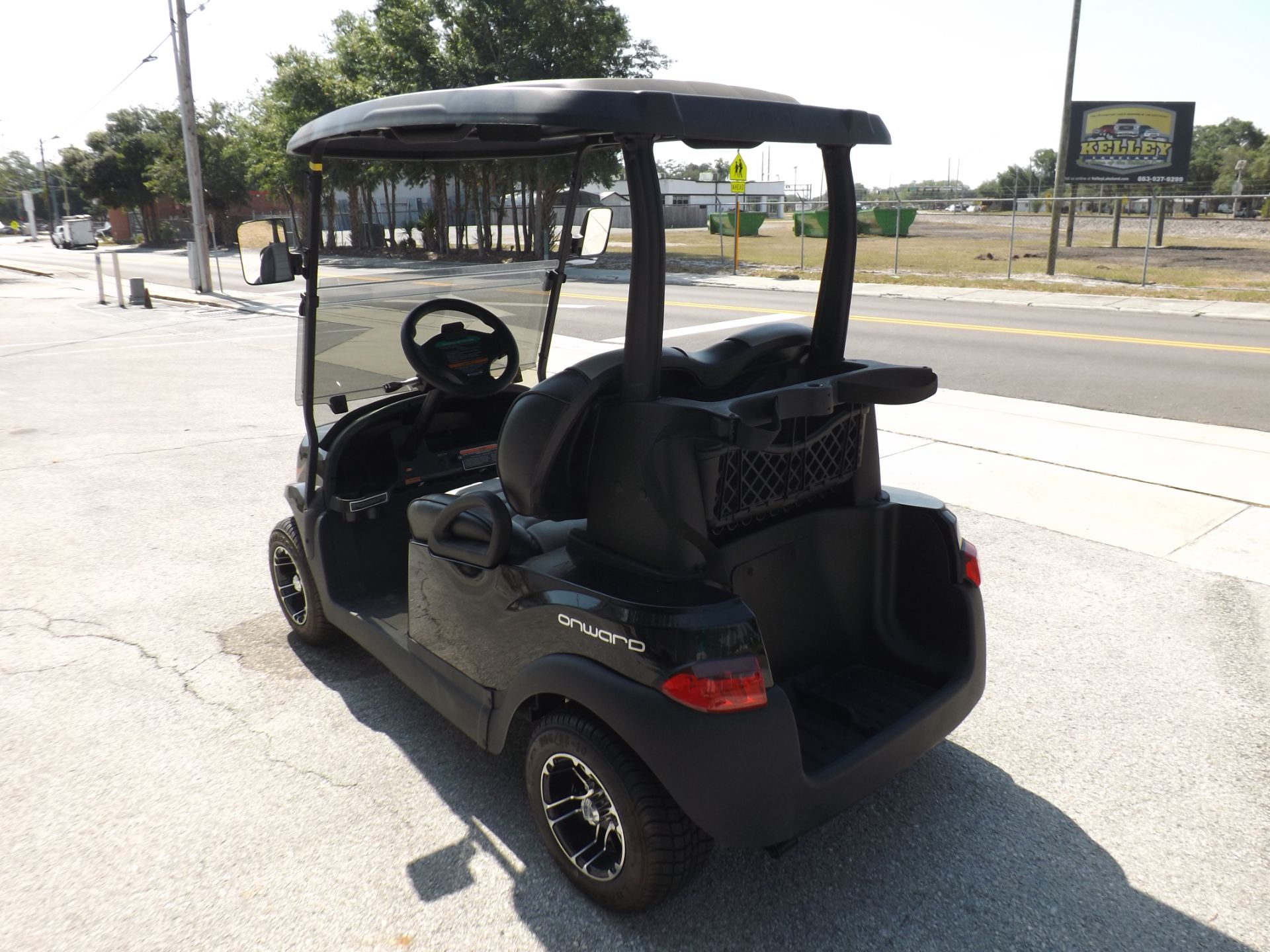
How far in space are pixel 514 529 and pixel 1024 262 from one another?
2926 cm

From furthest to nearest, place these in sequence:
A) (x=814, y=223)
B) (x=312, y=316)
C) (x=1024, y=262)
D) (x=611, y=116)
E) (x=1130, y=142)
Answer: (x=814, y=223) < (x=1024, y=262) < (x=1130, y=142) < (x=312, y=316) < (x=611, y=116)

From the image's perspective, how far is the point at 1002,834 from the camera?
2820mm

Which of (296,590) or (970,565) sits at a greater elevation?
(970,565)

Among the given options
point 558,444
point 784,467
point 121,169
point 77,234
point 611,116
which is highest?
point 121,169

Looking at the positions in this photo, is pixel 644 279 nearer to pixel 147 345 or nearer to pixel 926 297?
pixel 147 345

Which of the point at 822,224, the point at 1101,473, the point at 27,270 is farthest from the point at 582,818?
the point at 27,270

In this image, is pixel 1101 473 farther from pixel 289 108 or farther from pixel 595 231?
pixel 289 108

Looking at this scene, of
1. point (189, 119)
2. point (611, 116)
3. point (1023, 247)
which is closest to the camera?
point (611, 116)

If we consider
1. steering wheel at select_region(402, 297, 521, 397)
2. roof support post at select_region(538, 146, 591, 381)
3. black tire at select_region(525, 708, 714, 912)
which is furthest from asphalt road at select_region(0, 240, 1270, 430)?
black tire at select_region(525, 708, 714, 912)

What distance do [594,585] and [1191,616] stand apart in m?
3.17

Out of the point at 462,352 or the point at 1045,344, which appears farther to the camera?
the point at 1045,344

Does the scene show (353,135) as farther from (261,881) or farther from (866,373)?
(261,881)

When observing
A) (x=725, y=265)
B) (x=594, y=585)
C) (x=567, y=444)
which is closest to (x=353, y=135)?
(x=567, y=444)

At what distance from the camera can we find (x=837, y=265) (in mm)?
2830
